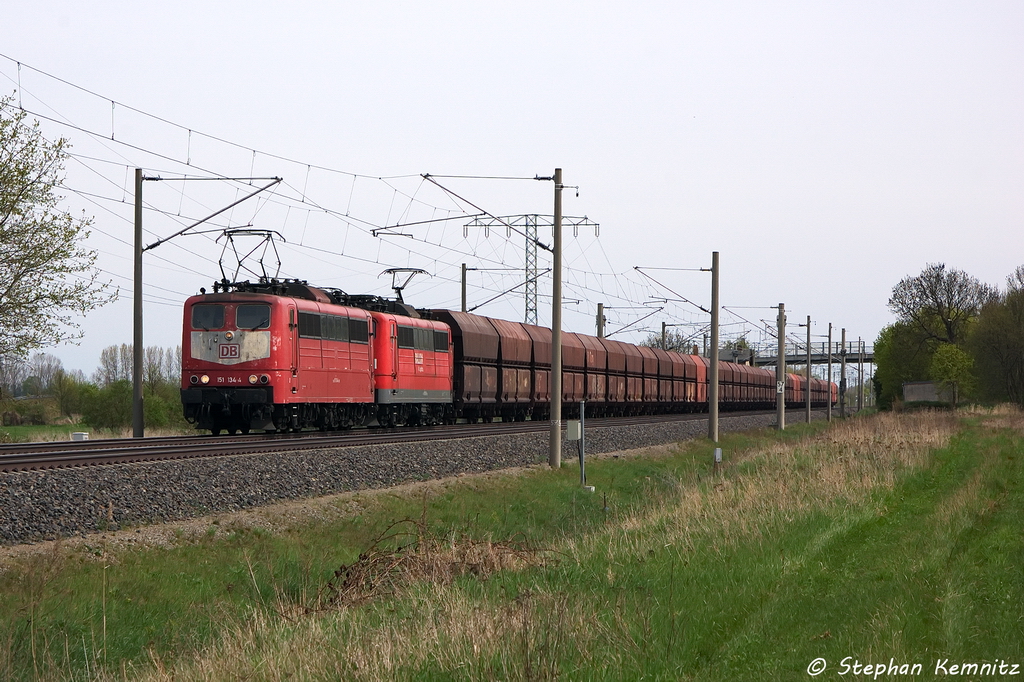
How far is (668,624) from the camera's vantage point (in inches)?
328

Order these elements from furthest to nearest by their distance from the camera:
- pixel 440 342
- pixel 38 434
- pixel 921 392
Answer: pixel 921 392, pixel 38 434, pixel 440 342

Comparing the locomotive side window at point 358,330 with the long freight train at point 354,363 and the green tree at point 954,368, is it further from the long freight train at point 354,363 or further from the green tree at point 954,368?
the green tree at point 954,368

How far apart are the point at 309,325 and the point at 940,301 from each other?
6958 centimetres

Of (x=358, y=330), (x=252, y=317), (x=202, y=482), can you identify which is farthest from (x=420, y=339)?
(x=202, y=482)

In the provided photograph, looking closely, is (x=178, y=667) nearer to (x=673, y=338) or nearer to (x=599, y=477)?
(x=599, y=477)

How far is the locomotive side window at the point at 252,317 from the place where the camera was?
86.2 ft

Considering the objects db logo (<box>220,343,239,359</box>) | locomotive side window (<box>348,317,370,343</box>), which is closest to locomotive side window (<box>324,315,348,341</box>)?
locomotive side window (<box>348,317,370,343</box>)

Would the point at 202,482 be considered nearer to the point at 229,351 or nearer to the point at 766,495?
the point at 766,495

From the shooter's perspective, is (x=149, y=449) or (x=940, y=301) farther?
(x=940, y=301)

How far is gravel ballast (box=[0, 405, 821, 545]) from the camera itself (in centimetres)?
1342

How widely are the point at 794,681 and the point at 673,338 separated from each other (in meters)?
96.3

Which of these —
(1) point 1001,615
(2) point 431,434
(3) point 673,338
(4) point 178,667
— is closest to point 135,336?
(2) point 431,434

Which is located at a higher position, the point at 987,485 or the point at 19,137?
the point at 19,137

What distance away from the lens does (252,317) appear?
86.5 feet
